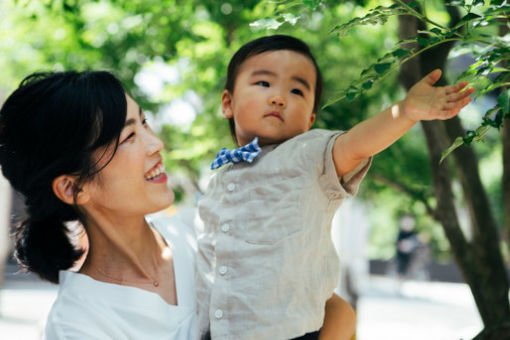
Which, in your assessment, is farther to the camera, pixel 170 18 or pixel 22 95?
pixel 170 18

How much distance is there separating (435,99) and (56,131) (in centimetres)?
122

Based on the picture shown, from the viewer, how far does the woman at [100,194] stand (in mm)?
1860

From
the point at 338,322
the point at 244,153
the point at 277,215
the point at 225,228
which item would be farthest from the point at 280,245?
the point at 338,322

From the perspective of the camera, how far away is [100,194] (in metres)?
1.95

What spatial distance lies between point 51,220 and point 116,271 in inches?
13.2

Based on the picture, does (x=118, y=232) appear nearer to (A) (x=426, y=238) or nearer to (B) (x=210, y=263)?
(B) (x=210, y=263)

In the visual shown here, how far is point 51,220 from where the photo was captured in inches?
83.6

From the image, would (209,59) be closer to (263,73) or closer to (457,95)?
(263,73)

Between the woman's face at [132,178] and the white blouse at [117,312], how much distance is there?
10.5 inches

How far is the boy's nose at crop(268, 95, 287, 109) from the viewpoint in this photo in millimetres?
1815

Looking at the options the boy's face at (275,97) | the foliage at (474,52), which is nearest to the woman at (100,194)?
the boy's face at (275,97)

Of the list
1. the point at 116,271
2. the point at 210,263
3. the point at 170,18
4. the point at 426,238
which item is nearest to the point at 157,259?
the point at 116,271

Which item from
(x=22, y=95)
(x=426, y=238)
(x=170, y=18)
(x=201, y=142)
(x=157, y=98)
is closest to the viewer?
(x=22, y=95)

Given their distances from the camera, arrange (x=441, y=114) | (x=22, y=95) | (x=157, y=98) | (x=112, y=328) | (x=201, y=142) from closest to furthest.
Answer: (x=441, y=114) → (x=112, y=328) → (x=22, y=95) → (x=201, y=142) → (x=157, y=98)
